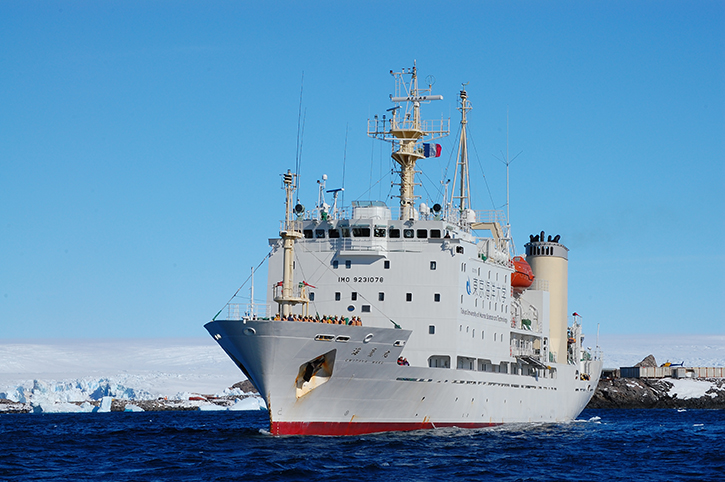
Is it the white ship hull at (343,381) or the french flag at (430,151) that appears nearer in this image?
→ the white ship hull at (343,381)

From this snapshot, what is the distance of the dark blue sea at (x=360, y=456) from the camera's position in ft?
77.5

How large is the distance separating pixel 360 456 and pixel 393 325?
786 centimetres

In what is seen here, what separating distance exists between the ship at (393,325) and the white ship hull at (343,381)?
0.04m

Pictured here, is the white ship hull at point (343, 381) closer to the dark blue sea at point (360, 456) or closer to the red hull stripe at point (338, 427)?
the red hull stripe at point (338, 427)

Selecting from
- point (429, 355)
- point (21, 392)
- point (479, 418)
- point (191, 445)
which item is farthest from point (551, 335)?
point (21, 392)

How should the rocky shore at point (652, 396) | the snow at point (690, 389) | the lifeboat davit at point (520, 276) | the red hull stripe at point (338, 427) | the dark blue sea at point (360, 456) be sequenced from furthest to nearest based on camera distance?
1. the snow at point (690, 389)
2. the rocky shore at point (652, 396)
3. the lifeboat davit at point (520, 276)
4. the red hull stripe at point (338, 427)
5. the dark blue sea at point (360, 456)

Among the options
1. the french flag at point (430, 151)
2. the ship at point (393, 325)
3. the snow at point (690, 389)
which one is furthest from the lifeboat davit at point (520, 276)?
the snow at point (690, 389)

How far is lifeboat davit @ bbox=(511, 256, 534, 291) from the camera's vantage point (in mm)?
43469

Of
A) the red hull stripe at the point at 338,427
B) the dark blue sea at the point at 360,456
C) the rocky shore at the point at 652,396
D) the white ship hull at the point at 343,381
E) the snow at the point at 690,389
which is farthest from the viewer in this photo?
the snow at the point at 690,389

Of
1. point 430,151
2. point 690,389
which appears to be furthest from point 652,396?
point 430,151

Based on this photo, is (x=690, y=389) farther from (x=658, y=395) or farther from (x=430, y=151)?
(x=430, y=151)

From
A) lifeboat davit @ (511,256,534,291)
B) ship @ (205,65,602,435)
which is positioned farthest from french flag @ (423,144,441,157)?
lifeboat davit @ (511,256,534,291)

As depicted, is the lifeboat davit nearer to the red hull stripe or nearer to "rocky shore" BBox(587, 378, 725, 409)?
the red hull stripe

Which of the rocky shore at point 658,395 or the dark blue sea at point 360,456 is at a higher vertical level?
the rocky shore at point 658,395
